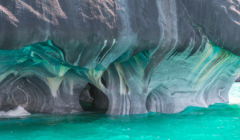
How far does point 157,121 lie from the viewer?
22.6ft

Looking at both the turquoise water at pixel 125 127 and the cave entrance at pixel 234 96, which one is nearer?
the turquoise water at pixel 125 127

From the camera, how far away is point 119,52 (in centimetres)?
631

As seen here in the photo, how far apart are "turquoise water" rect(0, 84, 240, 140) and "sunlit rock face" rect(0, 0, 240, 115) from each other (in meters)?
0.87

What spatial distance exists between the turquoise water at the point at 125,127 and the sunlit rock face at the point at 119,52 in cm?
87

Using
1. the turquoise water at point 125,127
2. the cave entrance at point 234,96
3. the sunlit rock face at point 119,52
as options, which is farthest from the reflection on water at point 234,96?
the turquoise water at point 125,127

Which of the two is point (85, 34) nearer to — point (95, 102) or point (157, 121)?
point (157, 121)

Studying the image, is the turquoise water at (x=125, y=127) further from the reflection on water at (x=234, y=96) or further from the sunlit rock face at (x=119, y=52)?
the reflection on water at (x=234, y=96)

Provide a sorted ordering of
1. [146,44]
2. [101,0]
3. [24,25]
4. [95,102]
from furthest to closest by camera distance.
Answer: [95,102] → [146,44] → [101,0] → [24,25]

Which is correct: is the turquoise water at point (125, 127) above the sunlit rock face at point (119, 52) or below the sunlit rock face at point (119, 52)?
below

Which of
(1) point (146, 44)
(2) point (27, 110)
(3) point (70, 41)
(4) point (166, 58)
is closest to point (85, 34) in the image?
(3) point (70, 41)

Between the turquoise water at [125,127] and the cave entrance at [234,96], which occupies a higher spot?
the cave entrance at [234,96]

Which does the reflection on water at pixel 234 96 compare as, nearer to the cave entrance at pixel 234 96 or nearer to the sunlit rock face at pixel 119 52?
the cave entrance at pixel 234 96

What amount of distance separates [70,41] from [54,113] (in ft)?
11.2

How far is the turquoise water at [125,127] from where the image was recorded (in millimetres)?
5309
